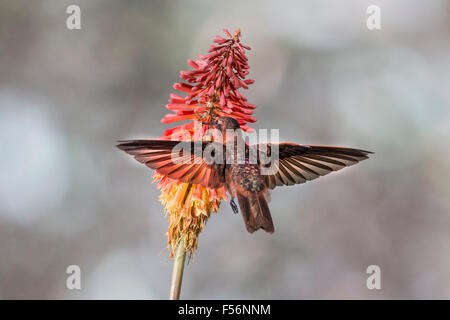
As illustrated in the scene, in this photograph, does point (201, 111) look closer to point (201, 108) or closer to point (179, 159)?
point (201, 108)

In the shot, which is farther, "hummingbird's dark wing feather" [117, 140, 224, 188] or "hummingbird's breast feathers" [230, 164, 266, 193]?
"hummingbird's breast feathers" [230, 164, 266, 193]

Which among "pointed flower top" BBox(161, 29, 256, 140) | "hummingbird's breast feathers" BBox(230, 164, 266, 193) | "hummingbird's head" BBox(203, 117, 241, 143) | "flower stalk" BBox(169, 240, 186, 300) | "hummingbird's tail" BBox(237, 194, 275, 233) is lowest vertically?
→ "flower stalk" BBox(169, 240, 186, 300)

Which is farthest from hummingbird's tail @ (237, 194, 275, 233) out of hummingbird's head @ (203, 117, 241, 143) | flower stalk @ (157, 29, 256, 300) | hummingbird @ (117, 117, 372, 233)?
hummingbird's head @ (203, 117, 241, 143)

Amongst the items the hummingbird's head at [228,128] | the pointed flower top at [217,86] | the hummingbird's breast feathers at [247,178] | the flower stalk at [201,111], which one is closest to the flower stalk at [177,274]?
the flower stalk at [201,111]

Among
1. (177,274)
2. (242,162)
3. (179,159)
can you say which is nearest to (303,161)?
(242,162)

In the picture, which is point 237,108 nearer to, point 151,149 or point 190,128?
point 190,128

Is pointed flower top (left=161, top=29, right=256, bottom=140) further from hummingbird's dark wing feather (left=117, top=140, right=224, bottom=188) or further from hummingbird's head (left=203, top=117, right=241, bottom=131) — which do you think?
hummingbird's dark wing feather (left=117, top=140, right=224, bottom=188)

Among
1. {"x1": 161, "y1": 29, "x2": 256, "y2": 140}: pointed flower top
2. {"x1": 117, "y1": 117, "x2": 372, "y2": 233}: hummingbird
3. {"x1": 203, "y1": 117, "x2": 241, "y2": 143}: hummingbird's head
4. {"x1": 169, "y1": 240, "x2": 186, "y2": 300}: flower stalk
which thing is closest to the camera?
{"x1": 169, "y1": 240, "x2": 186, "y2": 300}: flower stalk
